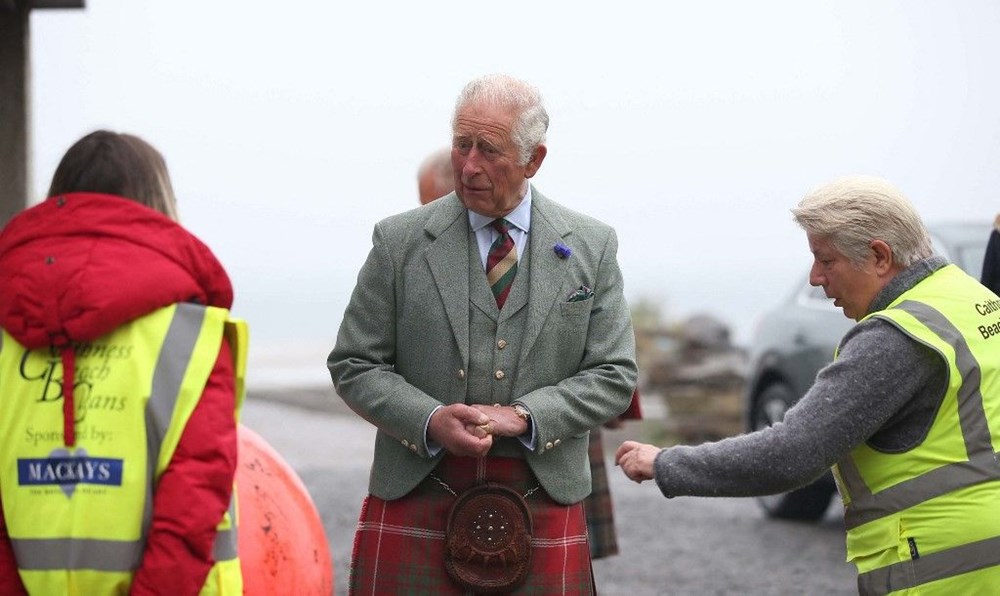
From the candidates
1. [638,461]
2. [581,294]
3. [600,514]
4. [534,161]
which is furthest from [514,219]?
[600,514]

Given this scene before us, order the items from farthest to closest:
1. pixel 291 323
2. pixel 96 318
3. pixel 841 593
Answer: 1. pixel 291 323
2. pixel 841 593
3. pixel 96 318

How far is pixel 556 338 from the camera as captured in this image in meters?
4.21

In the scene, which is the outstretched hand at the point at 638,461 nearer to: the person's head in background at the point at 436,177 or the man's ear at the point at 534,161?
the man's ear at the point at 534,161

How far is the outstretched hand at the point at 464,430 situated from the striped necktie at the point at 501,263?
1.28ft

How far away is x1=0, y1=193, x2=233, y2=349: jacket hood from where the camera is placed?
10.5ft

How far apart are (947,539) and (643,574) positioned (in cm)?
563

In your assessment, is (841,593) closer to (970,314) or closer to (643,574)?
(643,574)

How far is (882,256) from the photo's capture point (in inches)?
150

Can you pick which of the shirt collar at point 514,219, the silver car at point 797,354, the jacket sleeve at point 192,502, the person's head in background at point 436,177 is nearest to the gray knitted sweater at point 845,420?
the shirt collar at point 514,219

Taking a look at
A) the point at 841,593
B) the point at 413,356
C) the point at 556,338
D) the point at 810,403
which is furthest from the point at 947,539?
the point at 841,593

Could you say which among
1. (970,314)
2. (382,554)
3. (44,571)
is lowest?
(382,554)

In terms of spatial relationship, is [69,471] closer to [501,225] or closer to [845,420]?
[501,225]

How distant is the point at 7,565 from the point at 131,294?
2.12 feet

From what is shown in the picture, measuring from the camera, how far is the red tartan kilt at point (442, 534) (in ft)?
13.8
